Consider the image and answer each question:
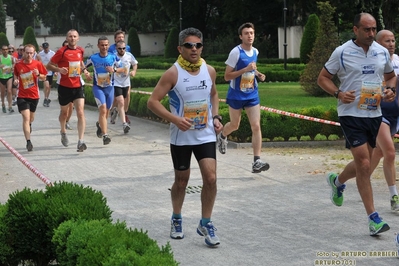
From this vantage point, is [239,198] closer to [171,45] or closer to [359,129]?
[359,129]

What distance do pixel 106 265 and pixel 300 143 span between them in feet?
34.0

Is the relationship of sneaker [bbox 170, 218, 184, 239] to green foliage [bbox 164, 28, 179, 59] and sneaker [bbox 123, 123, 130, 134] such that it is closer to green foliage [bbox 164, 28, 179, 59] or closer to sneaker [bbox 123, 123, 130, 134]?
sneaker [bbox 123, 123, 130, 134]

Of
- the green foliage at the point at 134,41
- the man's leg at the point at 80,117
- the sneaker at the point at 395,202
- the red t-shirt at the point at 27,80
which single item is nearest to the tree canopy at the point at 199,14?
the green foliage at the point at 134,41

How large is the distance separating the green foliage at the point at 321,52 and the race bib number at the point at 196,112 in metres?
16.6

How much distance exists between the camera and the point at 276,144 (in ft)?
49.7

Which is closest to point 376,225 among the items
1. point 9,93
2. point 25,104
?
point 25,104

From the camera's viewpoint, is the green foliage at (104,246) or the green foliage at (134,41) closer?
the green foliage at (104,246)

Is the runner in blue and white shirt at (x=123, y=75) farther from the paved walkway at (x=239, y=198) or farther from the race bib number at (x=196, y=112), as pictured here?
the race bib number at (x=196, y=112)

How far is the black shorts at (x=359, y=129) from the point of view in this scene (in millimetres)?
8148

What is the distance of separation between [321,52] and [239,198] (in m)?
14.9

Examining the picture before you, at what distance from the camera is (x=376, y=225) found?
7.77 m

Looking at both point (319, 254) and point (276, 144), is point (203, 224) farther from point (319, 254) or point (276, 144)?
point (276, 144)

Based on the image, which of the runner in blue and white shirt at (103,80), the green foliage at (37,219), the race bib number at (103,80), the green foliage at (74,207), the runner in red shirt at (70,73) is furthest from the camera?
the race bib number at (103,80)

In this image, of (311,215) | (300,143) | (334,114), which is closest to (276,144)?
(300,143)
